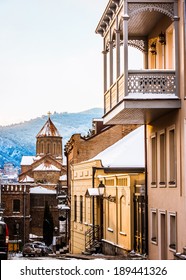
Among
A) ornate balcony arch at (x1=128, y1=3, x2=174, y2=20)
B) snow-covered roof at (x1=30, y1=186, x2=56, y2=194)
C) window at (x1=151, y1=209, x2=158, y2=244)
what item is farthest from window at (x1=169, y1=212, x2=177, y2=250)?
snow-covered roof at (x1=30, y1=186, x2=56, y2=194)

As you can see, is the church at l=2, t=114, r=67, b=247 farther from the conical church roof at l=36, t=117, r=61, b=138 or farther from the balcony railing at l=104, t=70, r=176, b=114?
the balcony railing at l=104, t=70, r=176, b=114

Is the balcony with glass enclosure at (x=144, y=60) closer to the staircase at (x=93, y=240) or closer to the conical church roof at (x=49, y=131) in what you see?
the staircase at (x=93, y=240)

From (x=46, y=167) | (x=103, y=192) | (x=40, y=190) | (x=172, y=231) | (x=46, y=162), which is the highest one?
(x=46, y=162)

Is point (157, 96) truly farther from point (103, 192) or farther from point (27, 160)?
Answer: point (27, 160)

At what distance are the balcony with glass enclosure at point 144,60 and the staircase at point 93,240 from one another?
743 centimetres

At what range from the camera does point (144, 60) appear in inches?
757

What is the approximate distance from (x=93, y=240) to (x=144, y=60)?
8956 millimetres

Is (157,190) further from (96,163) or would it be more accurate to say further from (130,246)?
(96,163)

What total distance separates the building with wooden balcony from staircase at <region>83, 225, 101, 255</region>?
626cm

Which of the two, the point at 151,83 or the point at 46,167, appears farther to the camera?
the point at 46,167

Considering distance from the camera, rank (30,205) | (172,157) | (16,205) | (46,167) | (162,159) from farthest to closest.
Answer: (46,167) → (30,205) → (16,205) → (162,159) → (172,157)

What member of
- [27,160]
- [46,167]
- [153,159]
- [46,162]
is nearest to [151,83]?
[153,159]

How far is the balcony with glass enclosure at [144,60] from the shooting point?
14820 mm

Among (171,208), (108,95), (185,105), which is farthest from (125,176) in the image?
(185,105)
